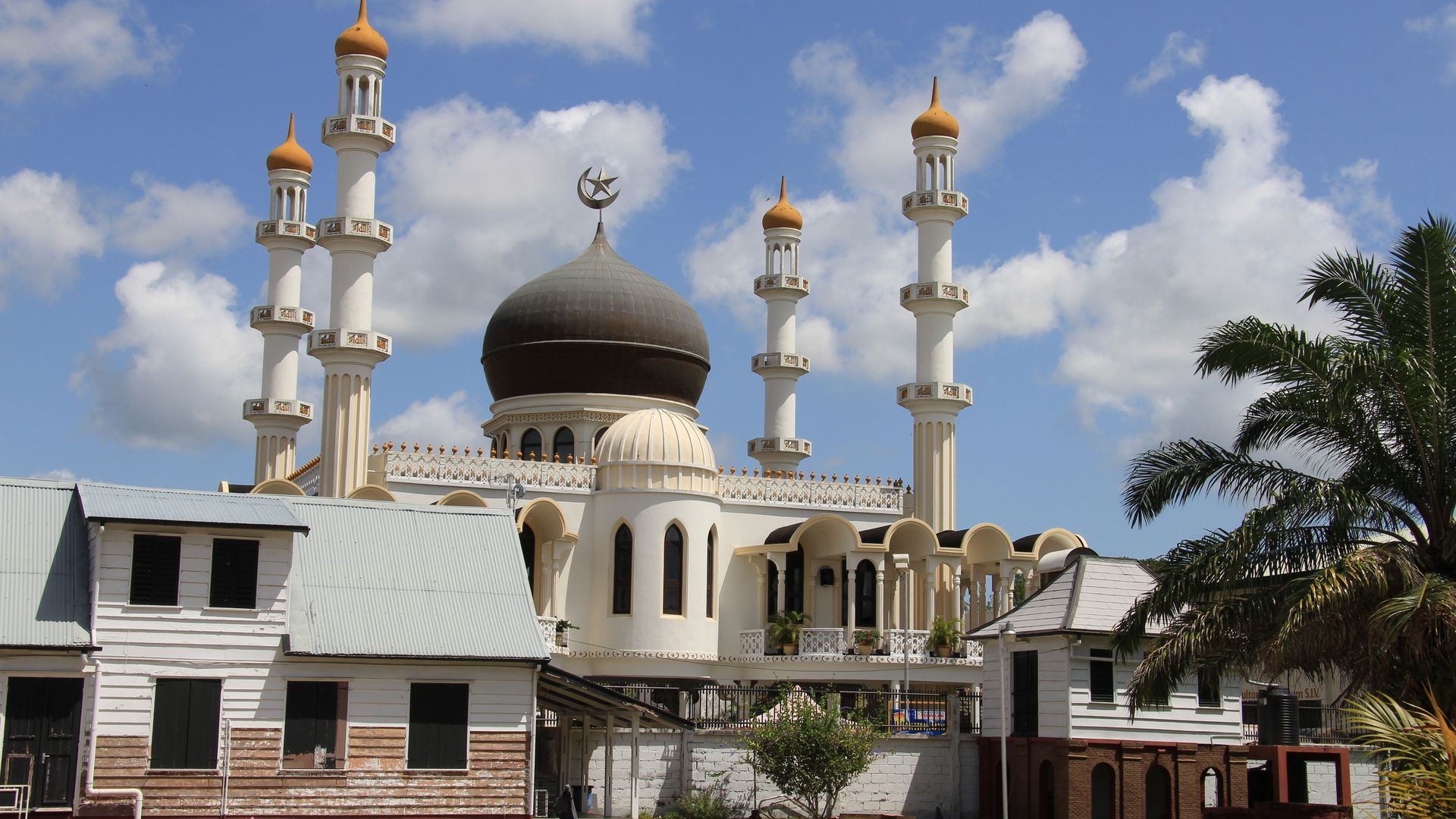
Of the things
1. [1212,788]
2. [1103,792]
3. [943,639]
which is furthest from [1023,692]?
[943,639]

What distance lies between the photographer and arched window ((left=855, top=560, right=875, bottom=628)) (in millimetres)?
43688

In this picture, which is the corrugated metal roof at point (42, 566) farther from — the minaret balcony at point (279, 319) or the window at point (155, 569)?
the minaret balcony at point (279, 319)

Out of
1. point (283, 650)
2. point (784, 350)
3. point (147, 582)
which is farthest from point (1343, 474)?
point (784, 350)

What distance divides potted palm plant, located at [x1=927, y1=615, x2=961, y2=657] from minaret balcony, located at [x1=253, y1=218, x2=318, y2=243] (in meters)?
21.0

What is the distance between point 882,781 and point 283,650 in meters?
12.1

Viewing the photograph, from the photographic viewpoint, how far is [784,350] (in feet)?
171

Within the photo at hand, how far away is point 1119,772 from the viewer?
30.4 metres

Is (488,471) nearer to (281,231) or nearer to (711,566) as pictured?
(711,566)

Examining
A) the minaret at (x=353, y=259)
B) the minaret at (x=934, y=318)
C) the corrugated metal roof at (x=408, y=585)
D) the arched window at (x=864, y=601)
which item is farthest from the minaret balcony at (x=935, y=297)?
the corrugated metal roof at (x=408, y=585)

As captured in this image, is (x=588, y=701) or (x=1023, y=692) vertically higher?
(x=1023, y=692)

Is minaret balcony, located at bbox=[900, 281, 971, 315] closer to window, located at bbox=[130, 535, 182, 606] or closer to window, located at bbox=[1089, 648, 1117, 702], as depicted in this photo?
window, located at bbox=[1089, 648, 1117, 702]

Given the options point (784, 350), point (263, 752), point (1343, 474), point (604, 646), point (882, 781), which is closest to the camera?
point (1343, 474)

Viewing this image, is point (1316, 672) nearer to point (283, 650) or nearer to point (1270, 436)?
point (1270, 436)

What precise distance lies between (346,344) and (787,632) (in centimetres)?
1268
